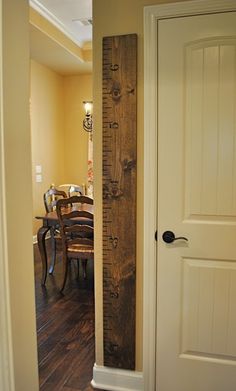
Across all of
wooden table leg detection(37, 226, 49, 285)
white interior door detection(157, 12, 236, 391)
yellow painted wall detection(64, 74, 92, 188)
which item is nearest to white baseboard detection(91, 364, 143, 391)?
white interior door detection(157, 12, 236, 391)

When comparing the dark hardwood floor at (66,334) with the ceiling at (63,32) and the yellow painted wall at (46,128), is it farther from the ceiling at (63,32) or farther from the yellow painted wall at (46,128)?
the ceiling at (63,32)

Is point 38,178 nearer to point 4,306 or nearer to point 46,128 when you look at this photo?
point 46,128

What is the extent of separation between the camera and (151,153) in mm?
1812

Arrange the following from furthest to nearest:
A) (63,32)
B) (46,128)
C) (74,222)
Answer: (46,128) → (63,32) → (74,222)

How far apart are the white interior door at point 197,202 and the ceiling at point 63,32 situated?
286cm

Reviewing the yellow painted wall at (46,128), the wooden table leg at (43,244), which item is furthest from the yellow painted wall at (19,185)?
the yellow painted wall at (46,128)

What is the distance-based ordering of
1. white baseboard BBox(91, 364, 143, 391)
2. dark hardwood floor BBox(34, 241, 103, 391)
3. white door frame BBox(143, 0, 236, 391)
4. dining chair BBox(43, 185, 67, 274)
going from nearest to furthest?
white door frame BBox(143, 0, 236, 391) < white baseboard BBox(91, 364, 143, 391) < dark hardwood floor BBox(34, 241, 103, 391) < dining chair BBox(43, 185, 67, 274)

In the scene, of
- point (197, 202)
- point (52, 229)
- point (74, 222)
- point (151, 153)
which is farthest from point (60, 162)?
point (197, 202)

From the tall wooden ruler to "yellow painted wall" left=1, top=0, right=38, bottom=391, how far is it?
3.12 feet

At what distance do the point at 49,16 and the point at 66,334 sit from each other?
389cm

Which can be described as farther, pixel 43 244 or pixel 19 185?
pixel 43 244

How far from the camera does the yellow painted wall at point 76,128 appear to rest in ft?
21.3

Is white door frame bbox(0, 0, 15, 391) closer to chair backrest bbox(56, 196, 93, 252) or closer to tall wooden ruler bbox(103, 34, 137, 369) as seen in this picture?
tall wooden ruler bbox(103, 34, 137, 369)

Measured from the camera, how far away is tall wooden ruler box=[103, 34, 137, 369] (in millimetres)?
1840
